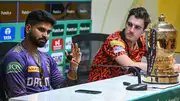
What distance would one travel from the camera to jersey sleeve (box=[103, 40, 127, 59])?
12.1ft

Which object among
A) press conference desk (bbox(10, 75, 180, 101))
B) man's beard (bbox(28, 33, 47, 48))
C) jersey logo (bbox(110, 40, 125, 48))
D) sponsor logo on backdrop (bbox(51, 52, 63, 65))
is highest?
man's beard (bbox(28, 33, 47, 48))

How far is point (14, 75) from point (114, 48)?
3.26 feet

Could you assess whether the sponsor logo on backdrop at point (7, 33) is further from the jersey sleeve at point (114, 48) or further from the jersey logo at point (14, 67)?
the jersey logo at point (14, 67)

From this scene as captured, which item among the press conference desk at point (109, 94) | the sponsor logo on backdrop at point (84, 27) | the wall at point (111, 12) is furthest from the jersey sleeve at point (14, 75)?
the wall at point (111, 12)

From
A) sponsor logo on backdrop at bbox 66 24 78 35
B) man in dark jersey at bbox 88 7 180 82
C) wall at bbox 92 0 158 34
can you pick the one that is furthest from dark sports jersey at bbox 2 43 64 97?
wall at bbox 92 0 158 34

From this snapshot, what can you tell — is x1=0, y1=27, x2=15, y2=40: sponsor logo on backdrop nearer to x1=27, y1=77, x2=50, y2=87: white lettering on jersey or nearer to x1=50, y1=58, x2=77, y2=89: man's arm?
x1=50, y1=58, x2=77, y2=89: man's arm

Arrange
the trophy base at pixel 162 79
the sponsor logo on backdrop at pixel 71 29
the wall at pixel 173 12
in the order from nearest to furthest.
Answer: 1. the trophy base at pixel 162 79
2. the sponsor logo on backdrop at pixel 71 29
3. the wall at pixel 173 12

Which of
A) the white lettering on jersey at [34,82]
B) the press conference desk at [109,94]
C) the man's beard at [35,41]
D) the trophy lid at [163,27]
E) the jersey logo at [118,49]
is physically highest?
the trophy lid at [163,27]

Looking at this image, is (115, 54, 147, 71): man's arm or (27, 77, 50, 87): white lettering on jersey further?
(115, 54, 147, 71): man's arm

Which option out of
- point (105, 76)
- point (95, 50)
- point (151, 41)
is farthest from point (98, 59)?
point (151, 41)

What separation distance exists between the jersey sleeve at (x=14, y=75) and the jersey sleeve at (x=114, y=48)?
0.89m

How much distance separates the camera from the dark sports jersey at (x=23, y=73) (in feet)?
9.82

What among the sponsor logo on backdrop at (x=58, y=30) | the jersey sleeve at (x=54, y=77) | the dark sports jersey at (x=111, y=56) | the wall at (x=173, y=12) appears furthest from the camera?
the wall at (x=173, y=12)

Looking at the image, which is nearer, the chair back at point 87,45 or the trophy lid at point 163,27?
the trophy lid at point 163,27
